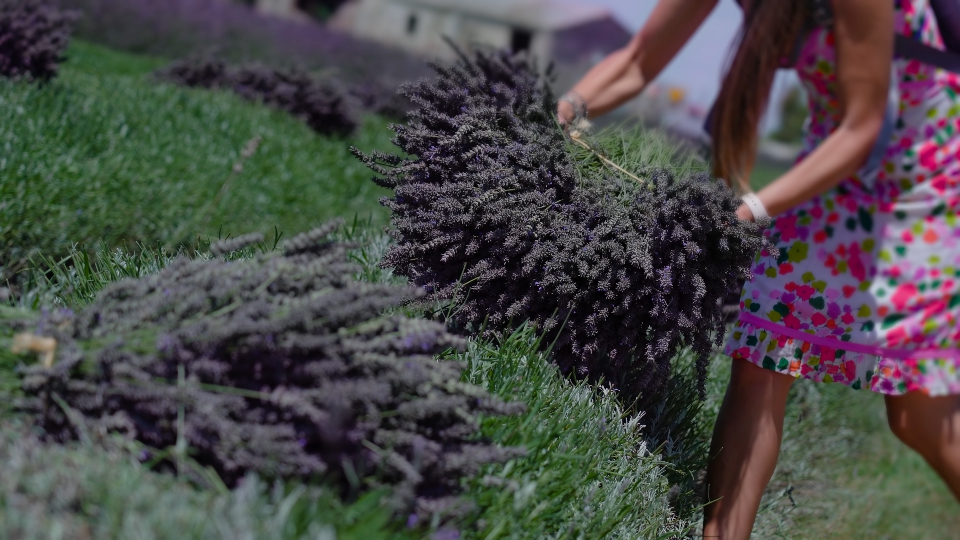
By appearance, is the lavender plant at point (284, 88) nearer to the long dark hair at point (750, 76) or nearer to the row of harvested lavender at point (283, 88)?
the row of harvested lavender at point (283, 88)

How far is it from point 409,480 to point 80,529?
1.79ft

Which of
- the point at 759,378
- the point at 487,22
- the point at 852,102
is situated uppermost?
the point at 487,22

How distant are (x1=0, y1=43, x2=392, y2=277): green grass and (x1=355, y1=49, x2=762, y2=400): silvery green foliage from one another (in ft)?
2.15

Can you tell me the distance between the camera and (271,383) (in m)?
1.63

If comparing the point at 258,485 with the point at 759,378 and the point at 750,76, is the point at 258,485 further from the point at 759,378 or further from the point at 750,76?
the point at 750,76

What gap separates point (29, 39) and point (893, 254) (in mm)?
4658

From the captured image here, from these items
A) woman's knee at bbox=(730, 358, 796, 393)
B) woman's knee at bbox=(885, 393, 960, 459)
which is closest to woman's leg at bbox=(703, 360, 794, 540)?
woman's knee at bbox=(730, 358, 796, 393)

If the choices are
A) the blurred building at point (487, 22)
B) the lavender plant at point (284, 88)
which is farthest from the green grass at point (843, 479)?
the blurred building at point (487, 22)

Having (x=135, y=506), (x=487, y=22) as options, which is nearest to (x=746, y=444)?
(x=135, y=506)

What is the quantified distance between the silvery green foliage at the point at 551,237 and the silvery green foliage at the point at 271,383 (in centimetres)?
66

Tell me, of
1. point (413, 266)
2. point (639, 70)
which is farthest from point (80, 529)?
point (639, 70)

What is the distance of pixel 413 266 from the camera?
2.54 metres

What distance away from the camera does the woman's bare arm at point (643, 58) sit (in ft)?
8.05

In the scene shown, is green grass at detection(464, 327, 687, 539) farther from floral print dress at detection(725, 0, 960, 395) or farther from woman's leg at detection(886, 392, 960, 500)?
woman's leg at detection(886, 392, 960, 500)
